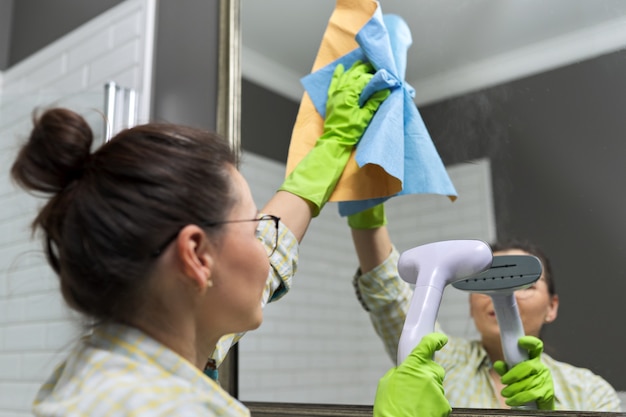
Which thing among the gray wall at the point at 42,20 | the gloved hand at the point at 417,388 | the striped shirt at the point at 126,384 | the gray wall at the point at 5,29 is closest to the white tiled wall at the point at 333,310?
the gloved hand at the point at 417,388

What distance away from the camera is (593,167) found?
99 centimetres

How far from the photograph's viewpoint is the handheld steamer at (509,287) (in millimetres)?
947

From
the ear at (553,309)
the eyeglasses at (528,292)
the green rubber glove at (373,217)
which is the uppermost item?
the green rubber glove at (373,217)

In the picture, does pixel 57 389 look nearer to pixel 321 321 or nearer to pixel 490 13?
pixel 321 321

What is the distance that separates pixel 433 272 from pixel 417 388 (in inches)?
6.4

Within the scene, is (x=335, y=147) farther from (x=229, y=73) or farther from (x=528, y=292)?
(x=229, y=73)

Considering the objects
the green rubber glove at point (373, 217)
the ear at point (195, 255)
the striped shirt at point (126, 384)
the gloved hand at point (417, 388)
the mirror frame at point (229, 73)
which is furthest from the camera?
the mirror frame at point (229, 73)

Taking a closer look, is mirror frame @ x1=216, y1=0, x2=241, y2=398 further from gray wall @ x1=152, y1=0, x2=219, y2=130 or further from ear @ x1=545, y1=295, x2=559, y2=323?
ear @ x1=545, y1=295, x2=559, y2=323

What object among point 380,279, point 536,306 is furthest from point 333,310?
point 536,306

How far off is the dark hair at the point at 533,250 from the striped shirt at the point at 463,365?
100 mm

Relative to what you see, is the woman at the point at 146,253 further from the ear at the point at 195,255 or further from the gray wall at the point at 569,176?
the gray wall at the point at 569,176

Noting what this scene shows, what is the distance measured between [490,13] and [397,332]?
0.53 meters

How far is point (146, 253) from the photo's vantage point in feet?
2.28

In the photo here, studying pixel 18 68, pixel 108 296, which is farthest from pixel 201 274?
pixel 18 68
